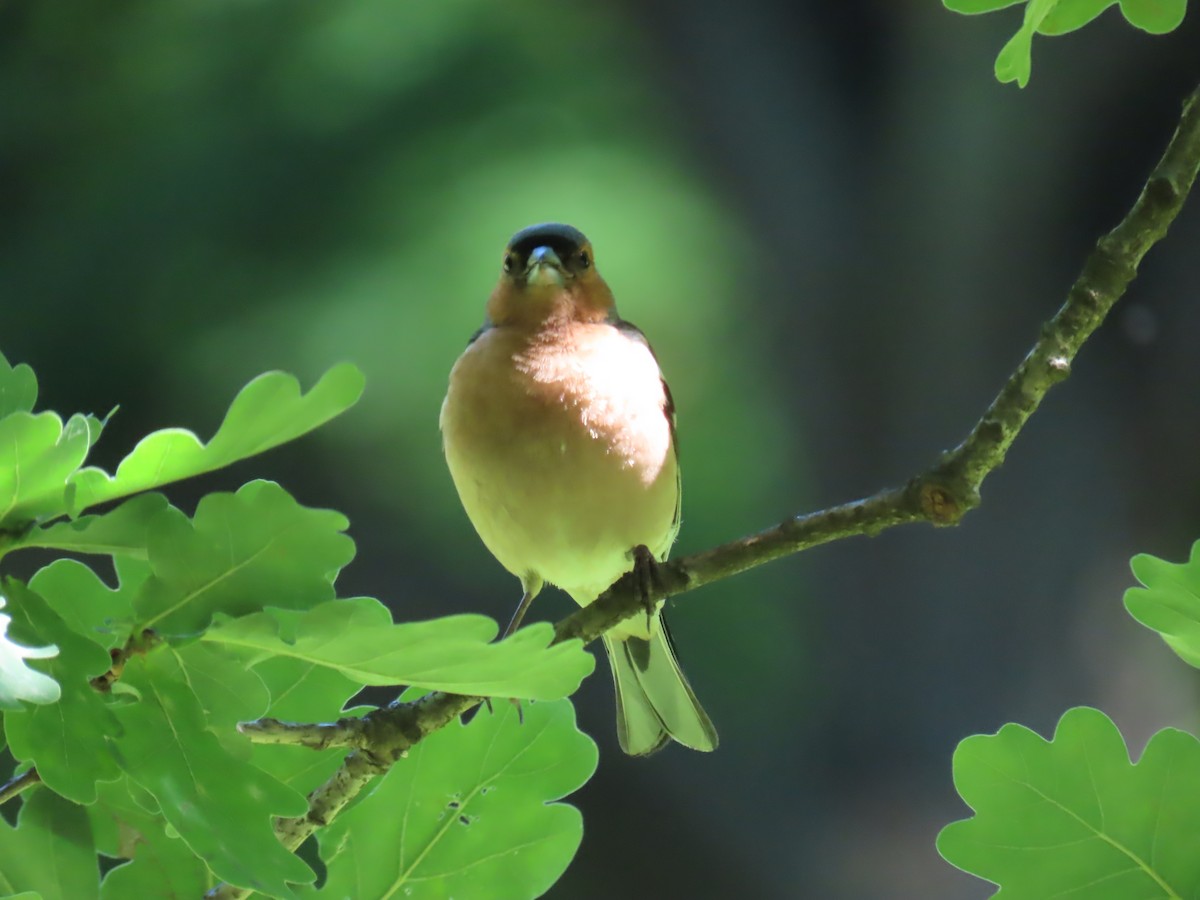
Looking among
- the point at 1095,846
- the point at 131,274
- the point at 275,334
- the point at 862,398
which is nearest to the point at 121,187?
the point at 131,274

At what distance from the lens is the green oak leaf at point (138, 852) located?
109cm

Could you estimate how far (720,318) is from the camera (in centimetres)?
549

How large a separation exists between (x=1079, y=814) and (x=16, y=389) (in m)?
0.76

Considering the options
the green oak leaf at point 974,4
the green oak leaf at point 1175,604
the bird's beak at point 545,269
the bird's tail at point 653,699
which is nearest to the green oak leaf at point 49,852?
the green oak leaf at point 1175,604

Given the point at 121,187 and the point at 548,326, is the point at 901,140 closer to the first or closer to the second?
the point at 121,187

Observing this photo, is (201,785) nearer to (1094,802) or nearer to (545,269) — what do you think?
(1094,802)

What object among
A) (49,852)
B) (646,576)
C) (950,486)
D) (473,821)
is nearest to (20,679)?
(49,852)

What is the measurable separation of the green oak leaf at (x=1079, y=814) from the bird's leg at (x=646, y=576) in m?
0.56

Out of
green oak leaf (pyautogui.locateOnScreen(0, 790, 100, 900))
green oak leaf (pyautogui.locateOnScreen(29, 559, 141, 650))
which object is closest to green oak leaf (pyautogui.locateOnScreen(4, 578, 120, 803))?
green oak leaf (pyautogui.locateOnScreen(29, 559, 141, 650))

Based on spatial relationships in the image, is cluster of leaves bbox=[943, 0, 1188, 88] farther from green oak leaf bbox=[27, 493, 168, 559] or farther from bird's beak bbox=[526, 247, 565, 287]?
bird's beak bbox=[526, 247, 565, 287]

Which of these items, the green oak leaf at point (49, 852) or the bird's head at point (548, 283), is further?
the bird's head at point (548, 283)

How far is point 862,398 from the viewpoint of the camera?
19.9ft

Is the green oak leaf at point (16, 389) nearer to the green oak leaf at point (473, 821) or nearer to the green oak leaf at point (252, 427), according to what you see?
the green oak leaf at point (252, 427)

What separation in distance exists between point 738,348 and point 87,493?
5012mm
